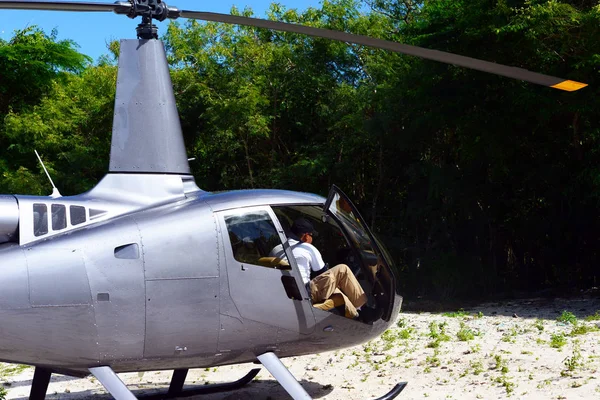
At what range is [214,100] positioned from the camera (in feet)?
68.1

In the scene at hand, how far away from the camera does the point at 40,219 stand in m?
5.18

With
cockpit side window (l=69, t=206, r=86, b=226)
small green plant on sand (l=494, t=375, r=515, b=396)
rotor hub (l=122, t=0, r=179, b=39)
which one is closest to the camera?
cockpit side window (l=69, t=206, r=86, b=226)

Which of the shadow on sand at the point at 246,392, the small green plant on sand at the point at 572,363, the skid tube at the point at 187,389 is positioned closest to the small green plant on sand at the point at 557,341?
the small green plant on sand at the point at 572,363

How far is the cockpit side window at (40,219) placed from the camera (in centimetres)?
514

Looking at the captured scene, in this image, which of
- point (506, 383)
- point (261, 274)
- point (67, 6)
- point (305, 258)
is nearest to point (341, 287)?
point (305, 258)

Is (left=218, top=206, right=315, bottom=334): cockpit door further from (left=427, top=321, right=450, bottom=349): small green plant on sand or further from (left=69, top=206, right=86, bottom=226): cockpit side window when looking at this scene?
(left=427, top=321, right=450, bottom=349): small green plant on sand

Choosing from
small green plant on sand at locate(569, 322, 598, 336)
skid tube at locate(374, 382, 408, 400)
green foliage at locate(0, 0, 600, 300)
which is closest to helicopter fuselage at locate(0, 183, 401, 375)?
skid tube at locate(374, 382, 408, 400)

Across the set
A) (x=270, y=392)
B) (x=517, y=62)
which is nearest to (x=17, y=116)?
(x=517, y=62)

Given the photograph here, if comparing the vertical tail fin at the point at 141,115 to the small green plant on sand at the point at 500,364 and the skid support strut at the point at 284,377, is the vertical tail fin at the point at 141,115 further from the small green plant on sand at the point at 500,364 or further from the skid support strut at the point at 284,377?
the small green plant on sand at the point at 500,364

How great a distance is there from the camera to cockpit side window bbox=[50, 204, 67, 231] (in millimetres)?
5223

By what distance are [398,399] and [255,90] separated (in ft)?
48.2

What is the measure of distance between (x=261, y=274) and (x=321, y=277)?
1.87 feet

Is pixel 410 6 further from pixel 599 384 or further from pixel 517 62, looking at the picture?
pixel 599 384

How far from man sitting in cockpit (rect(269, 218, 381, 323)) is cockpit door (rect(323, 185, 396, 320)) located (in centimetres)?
14
